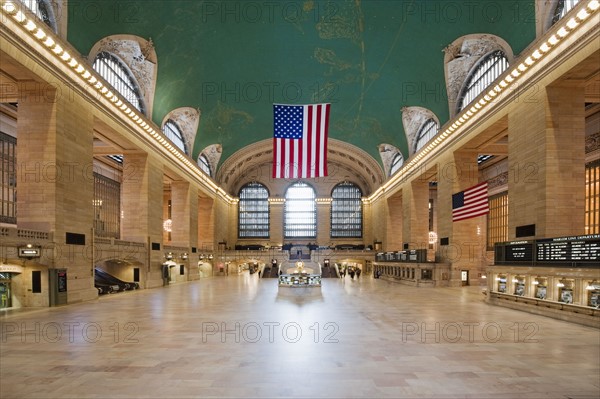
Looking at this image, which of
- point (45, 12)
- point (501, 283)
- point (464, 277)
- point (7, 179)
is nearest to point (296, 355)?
point (501, 283)

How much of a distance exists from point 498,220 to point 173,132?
2624cm

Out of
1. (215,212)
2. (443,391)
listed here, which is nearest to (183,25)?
(443,391)

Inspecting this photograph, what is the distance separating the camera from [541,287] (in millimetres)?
14000

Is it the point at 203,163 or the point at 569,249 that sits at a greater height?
the point at 203,163

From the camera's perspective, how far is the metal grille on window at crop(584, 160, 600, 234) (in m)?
21.9

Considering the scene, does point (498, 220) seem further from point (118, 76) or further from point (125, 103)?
point (118, 76)

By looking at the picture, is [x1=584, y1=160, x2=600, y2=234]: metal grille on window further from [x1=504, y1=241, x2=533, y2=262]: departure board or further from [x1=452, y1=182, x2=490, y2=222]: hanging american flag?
[x1=504, y1=241, x2=533, y2=262]: departure board

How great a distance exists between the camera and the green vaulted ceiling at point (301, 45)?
60.4 feet

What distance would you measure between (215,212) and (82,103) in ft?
87.2

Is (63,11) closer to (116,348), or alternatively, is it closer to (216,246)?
(116,348)

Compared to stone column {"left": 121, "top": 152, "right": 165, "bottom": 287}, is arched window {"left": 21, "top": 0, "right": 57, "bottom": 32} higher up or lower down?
higher up

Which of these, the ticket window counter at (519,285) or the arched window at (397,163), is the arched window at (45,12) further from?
the arched window at (397,163)

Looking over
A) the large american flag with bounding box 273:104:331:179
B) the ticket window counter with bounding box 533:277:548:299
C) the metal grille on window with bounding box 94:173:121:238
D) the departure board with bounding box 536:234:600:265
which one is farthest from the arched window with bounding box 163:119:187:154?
the ticket window counter with bounding box 533:277:548:299

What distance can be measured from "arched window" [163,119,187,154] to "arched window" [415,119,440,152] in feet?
56.8
